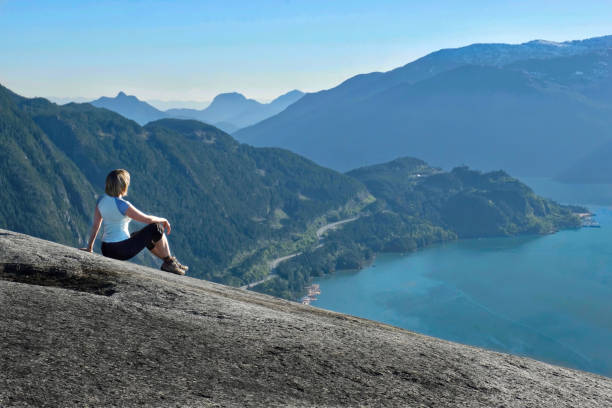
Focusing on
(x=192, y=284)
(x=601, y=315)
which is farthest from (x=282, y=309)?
(x=601, y=315)

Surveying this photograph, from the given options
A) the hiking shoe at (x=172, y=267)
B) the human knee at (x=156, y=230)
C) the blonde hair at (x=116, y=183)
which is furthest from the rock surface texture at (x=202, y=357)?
the hiking shoe at (x=172, y=267)

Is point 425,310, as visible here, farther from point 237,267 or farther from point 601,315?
point 237,267

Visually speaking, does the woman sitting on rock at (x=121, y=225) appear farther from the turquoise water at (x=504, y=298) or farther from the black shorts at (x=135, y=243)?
the turquoise water at (x=504, y=298)

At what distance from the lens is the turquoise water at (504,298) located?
102 m

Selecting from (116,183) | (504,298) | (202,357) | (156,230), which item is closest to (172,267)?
(156,230)

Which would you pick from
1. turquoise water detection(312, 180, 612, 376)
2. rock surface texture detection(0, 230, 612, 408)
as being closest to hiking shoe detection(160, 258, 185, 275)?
rock surface texture detection(0, 230, 612, 408)

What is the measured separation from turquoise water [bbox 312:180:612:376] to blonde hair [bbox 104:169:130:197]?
94.2m

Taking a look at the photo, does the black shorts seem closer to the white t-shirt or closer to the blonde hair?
the white t-shirt

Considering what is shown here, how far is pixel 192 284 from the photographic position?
1350cm

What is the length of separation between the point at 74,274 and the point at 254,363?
527 cm

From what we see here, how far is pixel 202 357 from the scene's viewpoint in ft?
27.0

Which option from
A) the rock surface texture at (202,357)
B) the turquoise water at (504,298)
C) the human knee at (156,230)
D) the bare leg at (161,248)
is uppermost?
the human knee at (156,230)

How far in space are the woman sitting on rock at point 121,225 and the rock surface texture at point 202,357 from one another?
0.86m

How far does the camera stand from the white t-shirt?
11875 millimetres
